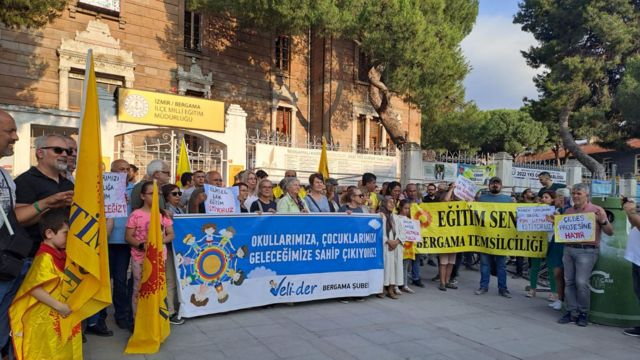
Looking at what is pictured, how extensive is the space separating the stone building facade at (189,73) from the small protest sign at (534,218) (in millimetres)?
8040

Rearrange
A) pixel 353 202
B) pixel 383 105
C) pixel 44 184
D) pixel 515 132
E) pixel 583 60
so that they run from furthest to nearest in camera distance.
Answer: pixel 515 132
pixel 583 60
pixel 383 105
pixel 353 202
pixel 44 184

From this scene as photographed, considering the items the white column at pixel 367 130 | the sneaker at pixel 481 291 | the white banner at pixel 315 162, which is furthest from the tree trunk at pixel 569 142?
the sneaker at pixel 481 291

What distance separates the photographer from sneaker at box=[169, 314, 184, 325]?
527 cm

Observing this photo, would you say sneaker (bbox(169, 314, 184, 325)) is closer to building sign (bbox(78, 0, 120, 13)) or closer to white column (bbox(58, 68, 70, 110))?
white column (bbox(58, 68, 70, 110))

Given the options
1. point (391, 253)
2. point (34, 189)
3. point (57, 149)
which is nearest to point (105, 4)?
point (391, 253)

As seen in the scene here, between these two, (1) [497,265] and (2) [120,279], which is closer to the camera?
(2) [120,279]

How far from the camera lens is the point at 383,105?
20.0 meters

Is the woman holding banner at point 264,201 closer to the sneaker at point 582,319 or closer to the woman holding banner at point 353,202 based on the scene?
the woman holding banner at point 353,202

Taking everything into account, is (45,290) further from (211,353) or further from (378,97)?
Result: (378,97)

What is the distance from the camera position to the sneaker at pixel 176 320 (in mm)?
5266

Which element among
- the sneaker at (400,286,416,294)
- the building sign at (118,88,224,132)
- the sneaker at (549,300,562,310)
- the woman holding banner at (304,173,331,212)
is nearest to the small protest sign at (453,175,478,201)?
the sneaker at (400,286,416,294)

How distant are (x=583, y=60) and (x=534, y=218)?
21.9 m

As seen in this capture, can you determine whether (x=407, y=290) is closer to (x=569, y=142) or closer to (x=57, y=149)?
(x=57, y=149)

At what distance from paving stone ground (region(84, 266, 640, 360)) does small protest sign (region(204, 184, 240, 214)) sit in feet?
4.54
